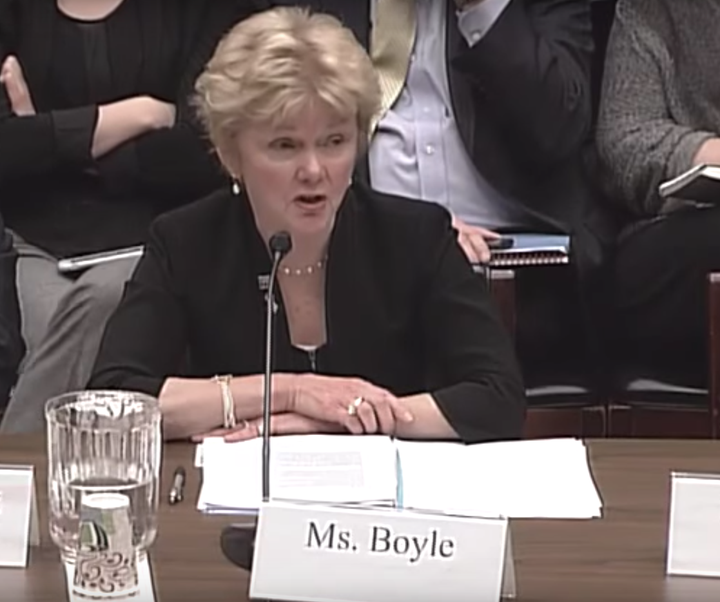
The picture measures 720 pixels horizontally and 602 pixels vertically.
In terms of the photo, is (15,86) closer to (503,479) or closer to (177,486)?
(177,486)

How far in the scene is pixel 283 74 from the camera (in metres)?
1.94

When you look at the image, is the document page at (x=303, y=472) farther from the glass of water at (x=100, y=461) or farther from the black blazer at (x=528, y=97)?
the black blazer at (x=528, y=97)

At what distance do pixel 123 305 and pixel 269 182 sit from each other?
0.79 feet

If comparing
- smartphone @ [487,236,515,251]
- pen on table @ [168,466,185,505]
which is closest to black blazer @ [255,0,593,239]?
smartphone @ [487,236,515,251]

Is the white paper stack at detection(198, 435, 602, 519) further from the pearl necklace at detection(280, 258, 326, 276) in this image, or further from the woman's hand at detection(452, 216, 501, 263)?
the woman's hand at detection(452, 216, 501, 263)

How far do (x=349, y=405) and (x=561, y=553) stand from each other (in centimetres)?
46

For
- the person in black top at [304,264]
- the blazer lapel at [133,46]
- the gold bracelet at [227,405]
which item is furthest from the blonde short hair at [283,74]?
the blazer lapel at [133,46]

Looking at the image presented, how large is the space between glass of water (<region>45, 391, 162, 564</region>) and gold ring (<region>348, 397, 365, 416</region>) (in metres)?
0.38

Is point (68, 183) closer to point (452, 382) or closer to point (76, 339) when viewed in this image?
point (76, 339)

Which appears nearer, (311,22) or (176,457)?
(176,457)

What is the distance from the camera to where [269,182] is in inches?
78.4

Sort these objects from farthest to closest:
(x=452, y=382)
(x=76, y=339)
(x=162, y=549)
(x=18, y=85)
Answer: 1. (x=18, y=85)
2. (x=76, y=339)
3. (x=452, y=382)
4. (x=162, y=549)

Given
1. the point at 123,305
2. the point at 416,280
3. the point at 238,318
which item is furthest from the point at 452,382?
the point at 123,305

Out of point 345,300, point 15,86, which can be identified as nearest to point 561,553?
point 345,300
